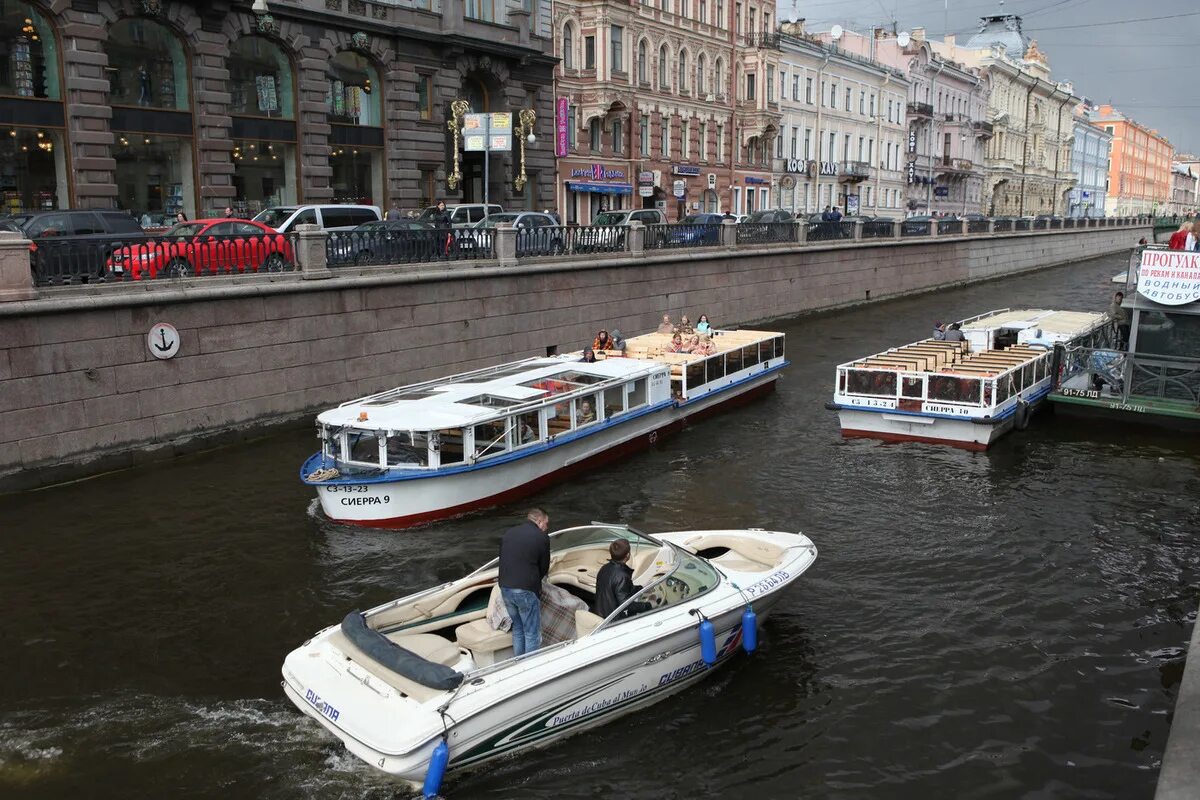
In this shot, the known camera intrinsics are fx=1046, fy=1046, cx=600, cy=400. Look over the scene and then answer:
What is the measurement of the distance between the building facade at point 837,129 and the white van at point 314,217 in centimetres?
4018

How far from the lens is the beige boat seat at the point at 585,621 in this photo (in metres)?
10.3

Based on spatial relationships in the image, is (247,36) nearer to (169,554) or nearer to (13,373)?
(13,373)

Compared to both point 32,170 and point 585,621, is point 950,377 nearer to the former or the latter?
point 585,621

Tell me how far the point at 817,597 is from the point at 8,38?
82.9ft

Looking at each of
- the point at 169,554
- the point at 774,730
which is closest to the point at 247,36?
the point at 169,554

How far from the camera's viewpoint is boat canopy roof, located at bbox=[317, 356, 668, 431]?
1593 centimetres

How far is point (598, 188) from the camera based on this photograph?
159ft

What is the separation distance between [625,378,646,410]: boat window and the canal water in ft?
3.53

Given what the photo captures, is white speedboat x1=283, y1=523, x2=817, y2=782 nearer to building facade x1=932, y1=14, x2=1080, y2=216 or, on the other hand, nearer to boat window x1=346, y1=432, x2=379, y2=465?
boat window x1=346, y1=432, x2=379, y2=465

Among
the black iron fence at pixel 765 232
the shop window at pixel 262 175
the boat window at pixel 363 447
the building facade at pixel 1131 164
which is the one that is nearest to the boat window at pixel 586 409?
the boat window at pixel 363 447

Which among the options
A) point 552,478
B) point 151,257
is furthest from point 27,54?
point 552,478

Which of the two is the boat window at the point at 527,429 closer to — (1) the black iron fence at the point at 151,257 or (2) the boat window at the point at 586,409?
(2) the boat window at the point at 586,409

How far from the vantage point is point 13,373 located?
54.9 ft

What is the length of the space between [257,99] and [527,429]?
20727 millimetres
